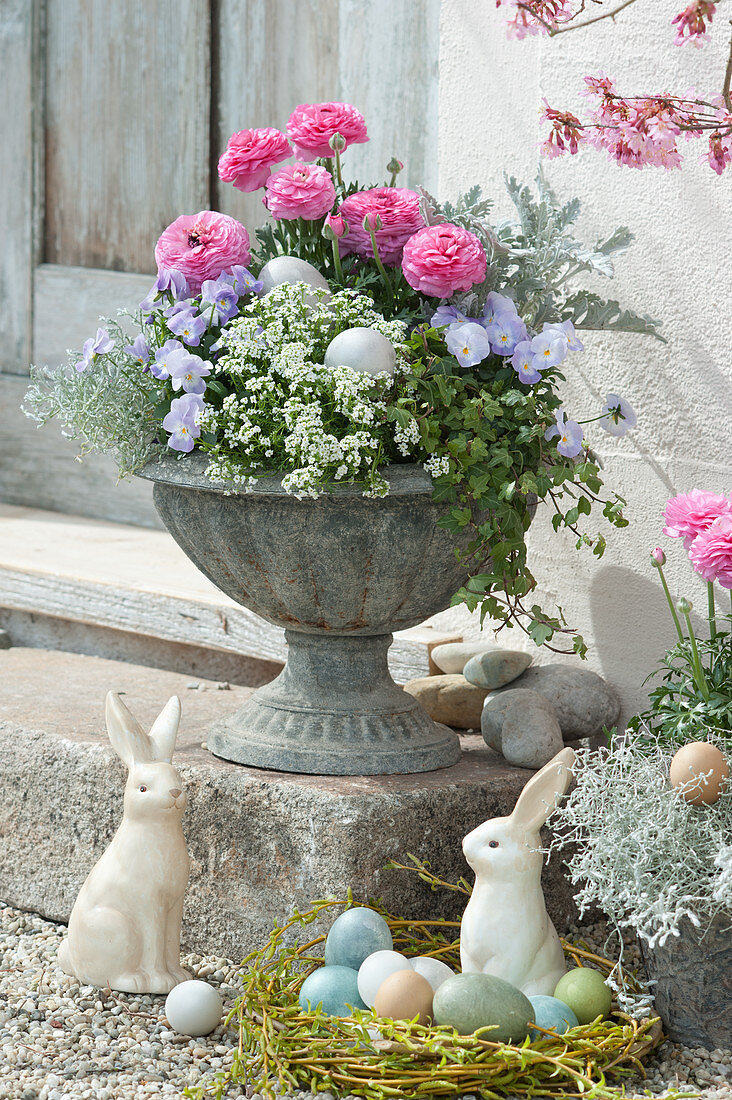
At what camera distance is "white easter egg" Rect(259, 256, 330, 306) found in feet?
6.77

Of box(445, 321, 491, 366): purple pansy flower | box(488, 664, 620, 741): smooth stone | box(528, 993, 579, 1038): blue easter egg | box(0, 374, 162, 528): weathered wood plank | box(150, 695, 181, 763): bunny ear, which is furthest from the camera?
box(0, 374, 162, 528): weathered wood plank

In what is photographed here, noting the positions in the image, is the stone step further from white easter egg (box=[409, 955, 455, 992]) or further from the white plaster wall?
white easter egg (box=[409, 955, 455, 992])

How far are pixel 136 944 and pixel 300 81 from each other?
7.66 feet

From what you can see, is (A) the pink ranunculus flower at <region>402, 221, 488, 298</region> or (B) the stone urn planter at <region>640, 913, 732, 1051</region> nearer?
(B) the stone urn planter at <region>640, 913, 732, 1051</region>

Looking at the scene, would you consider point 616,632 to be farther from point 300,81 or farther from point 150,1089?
point 300,81

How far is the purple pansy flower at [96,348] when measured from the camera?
2.09m

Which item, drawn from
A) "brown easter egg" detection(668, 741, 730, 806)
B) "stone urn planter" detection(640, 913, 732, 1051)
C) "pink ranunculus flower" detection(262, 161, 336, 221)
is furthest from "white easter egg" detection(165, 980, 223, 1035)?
"pink ranunculus flower" detection(262, 161, 336, 221)

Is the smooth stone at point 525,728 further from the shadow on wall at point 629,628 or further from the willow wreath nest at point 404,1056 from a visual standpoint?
the willow wreath nest at point 404,1056

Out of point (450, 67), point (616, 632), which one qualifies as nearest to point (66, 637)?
point (616, 632)

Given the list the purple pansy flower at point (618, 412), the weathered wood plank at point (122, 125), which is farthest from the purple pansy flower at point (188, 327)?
the weathered wood plank at point (122, 125)

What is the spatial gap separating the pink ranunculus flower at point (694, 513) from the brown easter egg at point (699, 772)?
0.30 m

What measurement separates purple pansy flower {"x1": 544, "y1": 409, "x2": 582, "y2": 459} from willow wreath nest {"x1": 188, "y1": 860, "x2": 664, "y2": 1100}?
844mm

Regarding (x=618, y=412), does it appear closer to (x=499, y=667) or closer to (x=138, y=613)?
(x=499, y=667)

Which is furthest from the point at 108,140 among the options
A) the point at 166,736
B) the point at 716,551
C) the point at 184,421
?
the point at 716,551
